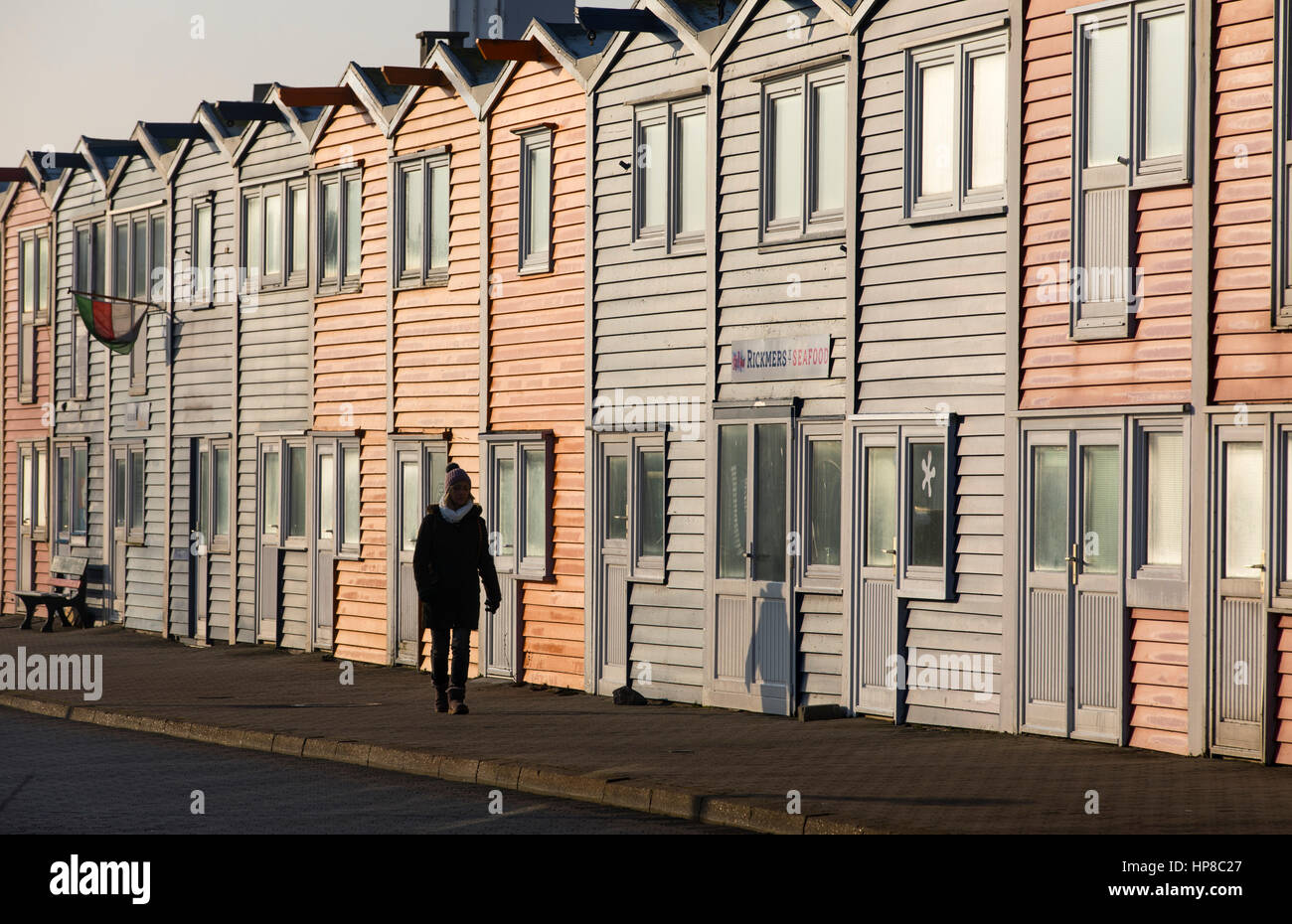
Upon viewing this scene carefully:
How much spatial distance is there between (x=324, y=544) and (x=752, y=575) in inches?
352

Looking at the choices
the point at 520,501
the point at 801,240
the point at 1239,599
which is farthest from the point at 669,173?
the point at 1239,599

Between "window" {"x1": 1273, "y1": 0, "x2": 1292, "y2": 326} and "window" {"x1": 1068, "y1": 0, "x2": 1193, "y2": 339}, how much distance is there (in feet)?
2.39

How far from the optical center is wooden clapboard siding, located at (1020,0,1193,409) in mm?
13492

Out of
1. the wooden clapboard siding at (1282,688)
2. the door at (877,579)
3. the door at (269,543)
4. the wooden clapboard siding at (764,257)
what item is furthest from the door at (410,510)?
the wooden clapboard siding at (1282,688)

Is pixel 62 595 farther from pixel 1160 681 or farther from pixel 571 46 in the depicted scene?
pixel 1160 681

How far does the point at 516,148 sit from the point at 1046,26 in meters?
7.76

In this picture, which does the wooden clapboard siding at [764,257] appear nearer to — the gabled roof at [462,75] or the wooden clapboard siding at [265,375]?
the gabled roof at [462,75]

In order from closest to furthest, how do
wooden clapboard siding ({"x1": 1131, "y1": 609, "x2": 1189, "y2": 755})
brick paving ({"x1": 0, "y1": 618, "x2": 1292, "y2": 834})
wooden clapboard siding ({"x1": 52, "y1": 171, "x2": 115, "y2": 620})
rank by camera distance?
brick paving ({"x1": 0, "y1": 618, "x2": 1292, "y2": 834}), wooden clapboard siding ({"x1": 1131, "y1": 609, "x2": 1189, "y2": 755}), wooden clapboard siding ({"x1": 52, "y1": 171, "x2": 115, "y2": 620})

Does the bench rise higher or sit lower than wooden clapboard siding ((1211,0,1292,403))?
lower

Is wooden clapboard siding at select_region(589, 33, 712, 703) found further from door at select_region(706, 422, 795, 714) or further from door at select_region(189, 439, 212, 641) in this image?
door at select_region(189, 439, 212, 641)

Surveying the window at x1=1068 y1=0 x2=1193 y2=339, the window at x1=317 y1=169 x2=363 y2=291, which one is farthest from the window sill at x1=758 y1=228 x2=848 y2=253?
the window at x1=317 y1=169 x2=363 y2=291

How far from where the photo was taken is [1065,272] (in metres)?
14.3

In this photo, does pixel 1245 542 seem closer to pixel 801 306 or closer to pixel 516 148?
pixel 801 306
